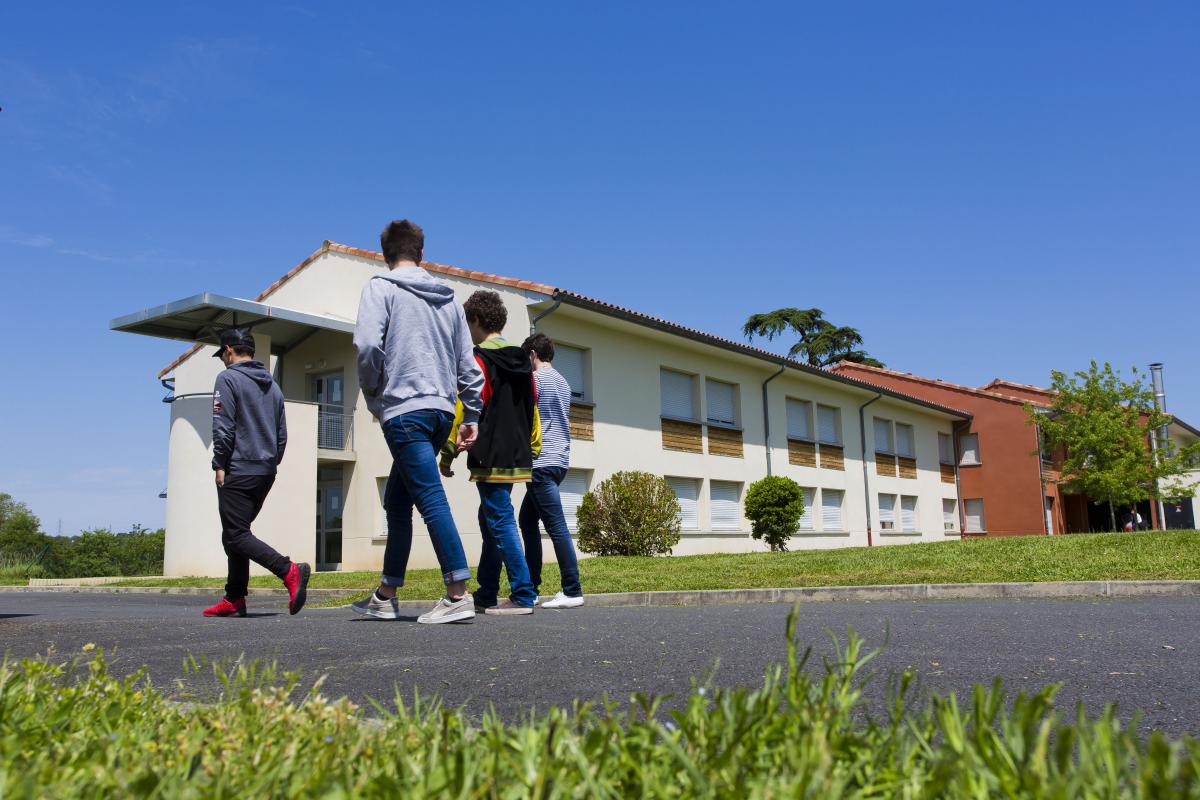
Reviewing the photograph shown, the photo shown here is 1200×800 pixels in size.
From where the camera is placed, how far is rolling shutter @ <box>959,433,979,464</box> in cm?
3912

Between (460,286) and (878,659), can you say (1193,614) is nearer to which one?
(878,659)

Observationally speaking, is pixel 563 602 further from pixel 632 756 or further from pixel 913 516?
pixel 913 516

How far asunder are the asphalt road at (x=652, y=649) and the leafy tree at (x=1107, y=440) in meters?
34.6

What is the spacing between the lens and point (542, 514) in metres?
7.39

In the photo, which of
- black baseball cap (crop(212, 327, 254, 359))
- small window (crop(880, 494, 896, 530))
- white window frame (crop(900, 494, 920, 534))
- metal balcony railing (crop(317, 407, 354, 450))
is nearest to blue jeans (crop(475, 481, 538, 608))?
black baseball cap (crop(212, 327, 254, 359))

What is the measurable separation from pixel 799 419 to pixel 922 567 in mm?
18286

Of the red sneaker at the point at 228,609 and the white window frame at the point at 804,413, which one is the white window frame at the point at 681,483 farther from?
the red sneaker at the point at 228,609

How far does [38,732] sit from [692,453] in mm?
22912

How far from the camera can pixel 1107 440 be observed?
125 feet

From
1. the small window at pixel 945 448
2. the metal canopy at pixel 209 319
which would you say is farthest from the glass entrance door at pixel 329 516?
the small window at pixel 945 448

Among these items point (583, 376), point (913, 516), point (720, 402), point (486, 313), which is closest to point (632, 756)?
point (486, 313)

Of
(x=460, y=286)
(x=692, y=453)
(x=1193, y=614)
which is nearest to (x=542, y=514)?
(x=1193, y=614)

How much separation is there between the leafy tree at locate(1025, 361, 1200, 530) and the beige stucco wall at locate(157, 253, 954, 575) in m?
14.6

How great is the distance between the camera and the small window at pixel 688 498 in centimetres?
2438
